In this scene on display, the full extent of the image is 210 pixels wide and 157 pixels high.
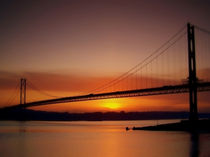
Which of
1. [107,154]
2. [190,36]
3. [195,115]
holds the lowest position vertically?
[107,154]

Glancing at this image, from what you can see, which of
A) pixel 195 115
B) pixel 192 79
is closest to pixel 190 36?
pixel 192 79

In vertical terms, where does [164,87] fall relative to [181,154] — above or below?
above

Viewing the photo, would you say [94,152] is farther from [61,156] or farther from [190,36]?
[190,36]

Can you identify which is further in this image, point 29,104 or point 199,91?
point 29,104

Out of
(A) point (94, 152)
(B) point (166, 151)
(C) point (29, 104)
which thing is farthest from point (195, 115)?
(C) point (29, 104)

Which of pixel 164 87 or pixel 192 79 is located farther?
pixel 164 87

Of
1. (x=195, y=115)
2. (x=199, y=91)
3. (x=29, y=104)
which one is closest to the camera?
(x=195, y=115)

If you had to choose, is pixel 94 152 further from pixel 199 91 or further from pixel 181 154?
pixel 199 91

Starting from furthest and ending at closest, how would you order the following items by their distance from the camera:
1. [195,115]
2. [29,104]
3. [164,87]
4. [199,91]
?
1. [29,104]
2. [164,87]
3. [199,91]
4. [195,115]

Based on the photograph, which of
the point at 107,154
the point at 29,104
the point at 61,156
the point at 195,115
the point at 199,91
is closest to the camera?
the point at 61,156
